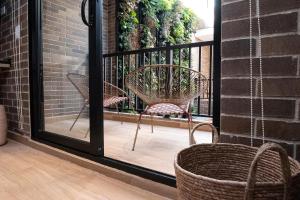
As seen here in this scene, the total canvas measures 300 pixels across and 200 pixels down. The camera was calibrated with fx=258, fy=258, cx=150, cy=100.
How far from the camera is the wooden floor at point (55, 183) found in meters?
1.44

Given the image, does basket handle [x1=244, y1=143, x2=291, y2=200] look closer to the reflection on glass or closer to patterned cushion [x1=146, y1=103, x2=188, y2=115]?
patterned cushion [x1=146, y1=103, x2=188, y2=115]

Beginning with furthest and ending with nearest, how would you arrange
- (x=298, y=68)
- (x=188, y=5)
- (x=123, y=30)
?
1. (x=188, y=5)
2. (x=123, y=30)
3. (x=298, y=68)

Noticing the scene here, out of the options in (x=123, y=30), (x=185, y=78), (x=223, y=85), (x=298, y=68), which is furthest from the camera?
(x=123, y=30)

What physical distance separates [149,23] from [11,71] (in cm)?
291

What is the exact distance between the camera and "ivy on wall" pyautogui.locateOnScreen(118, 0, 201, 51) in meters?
4.79

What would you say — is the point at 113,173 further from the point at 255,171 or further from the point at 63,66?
the point at 63,66

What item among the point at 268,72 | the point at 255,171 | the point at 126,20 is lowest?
the point at 255,171

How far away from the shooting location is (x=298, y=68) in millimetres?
942

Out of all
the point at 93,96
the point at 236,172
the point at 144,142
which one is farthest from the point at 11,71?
the point at 236,172

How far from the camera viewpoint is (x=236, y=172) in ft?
3.32

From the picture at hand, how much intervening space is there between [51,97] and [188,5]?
13.4 feet

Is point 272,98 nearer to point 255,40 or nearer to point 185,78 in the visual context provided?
point 255,40

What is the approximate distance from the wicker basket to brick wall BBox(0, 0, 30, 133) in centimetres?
211

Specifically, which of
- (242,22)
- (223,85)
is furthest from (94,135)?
(242,22)
